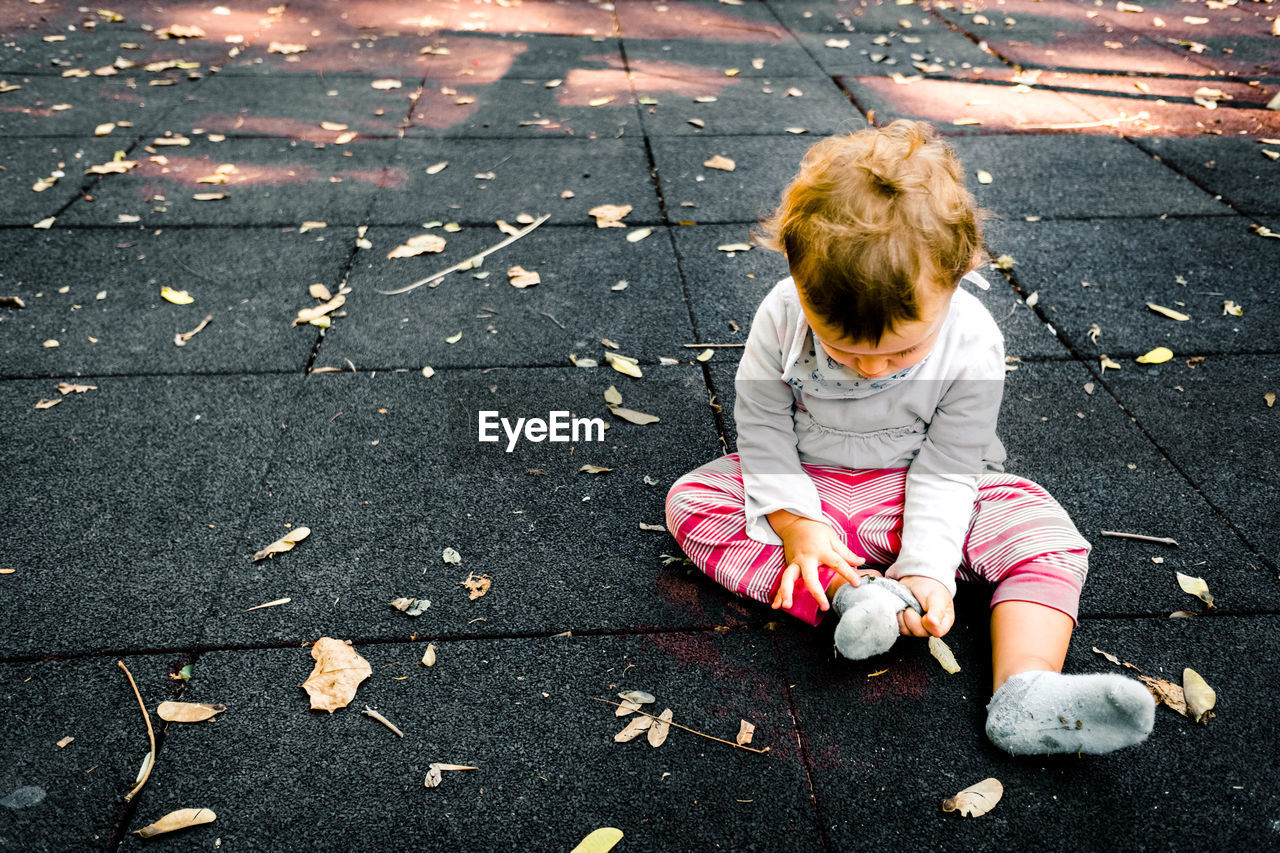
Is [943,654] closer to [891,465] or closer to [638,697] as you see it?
[891,465]

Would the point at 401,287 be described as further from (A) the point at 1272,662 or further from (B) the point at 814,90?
(B) the point at 814,90

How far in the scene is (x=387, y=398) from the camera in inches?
108

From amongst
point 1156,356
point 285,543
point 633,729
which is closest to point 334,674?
point 285,543

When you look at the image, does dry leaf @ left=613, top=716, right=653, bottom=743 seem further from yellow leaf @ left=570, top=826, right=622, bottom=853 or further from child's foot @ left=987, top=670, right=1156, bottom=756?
child's foot @ left=987, top=670, right=1156, bottom=756

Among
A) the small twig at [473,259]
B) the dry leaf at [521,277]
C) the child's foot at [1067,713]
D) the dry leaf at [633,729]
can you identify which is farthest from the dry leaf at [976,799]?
the small twig at [473,259]

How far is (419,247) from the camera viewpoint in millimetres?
3572

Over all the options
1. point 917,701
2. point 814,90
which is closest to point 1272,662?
point 917,701

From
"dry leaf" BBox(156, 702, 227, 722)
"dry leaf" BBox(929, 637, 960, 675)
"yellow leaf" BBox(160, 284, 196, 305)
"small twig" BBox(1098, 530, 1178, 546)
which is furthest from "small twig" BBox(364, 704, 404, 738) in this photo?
"yellow leaf" BBox(160, 284, 196, 305)

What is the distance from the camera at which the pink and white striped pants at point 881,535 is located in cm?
187

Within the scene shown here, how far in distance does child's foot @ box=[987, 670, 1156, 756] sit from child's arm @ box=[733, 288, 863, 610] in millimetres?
421

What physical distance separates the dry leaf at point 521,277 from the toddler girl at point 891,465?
146cm

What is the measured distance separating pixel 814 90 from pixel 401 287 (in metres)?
3.33

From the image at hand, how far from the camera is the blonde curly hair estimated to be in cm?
151

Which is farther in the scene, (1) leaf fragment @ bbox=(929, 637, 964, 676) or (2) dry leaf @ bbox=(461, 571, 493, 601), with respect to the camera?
(2) dry leaf @ bbox=(461, 571, 493, 601)
